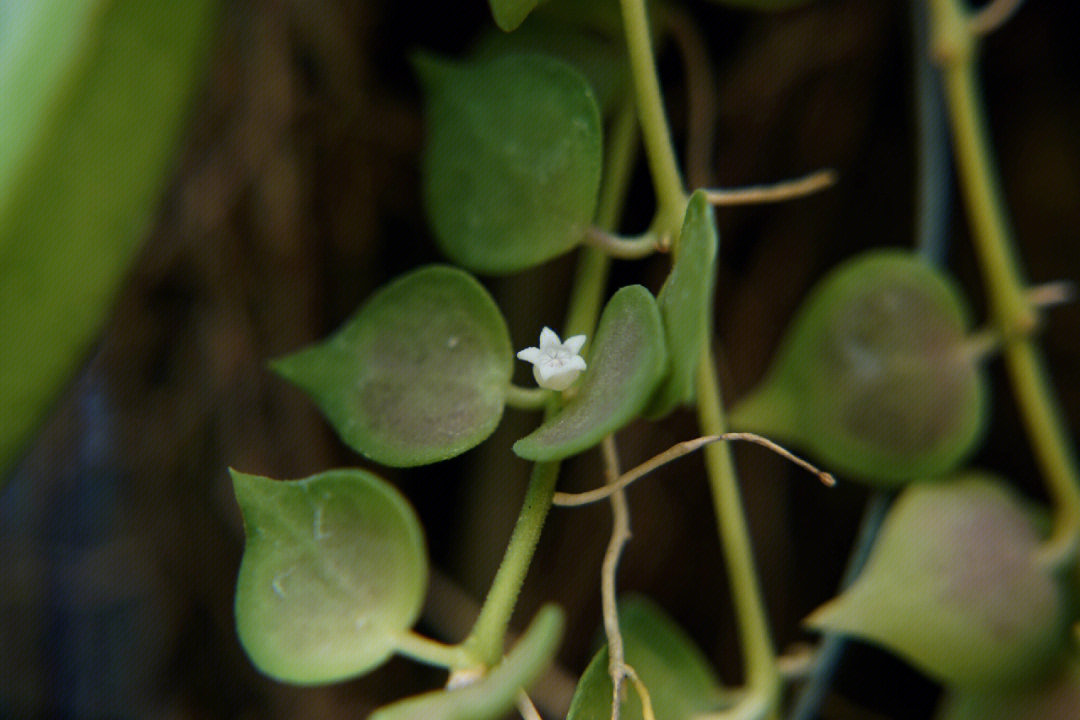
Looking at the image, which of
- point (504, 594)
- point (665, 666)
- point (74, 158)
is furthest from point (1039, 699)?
point (74, 158)

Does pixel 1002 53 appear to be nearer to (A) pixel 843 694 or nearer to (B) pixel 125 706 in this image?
(A) pixel 843 694

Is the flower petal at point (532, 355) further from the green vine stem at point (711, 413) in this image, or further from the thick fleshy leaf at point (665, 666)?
the thick fleshy leaf at point (665, 666)

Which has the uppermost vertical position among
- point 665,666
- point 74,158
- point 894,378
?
point 74,158

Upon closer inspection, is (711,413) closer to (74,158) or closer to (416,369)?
(416,369)

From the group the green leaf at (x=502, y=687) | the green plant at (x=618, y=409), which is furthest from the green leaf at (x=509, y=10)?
the green leaf at (x=502, y=687)

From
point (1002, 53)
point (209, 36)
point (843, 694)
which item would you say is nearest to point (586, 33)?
point (209, 36)

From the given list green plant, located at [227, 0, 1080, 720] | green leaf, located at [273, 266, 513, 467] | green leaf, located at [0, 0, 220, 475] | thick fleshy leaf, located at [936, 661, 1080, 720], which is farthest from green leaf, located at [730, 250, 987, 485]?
green leaf, located at [0, 0, 220, 475]
